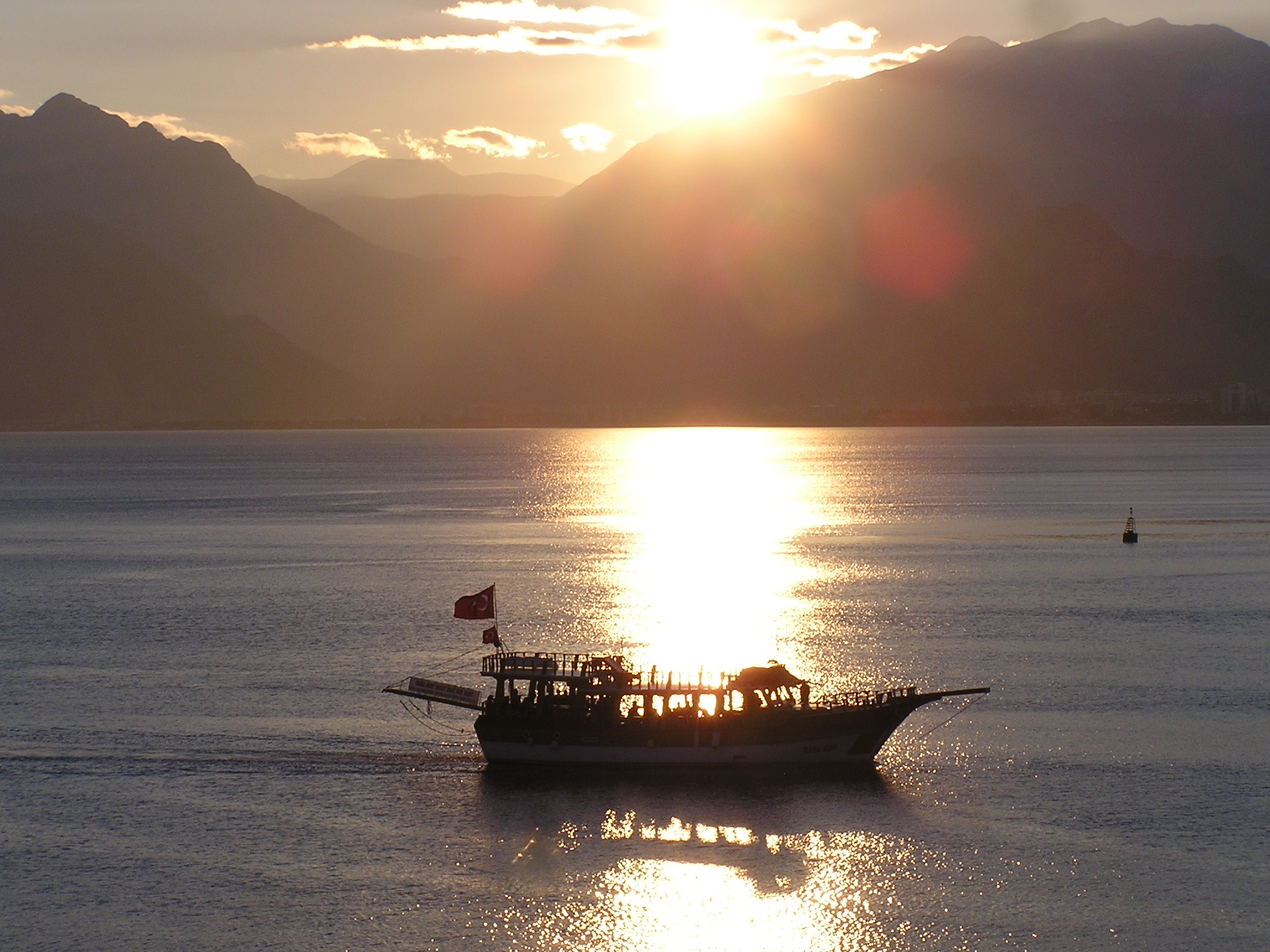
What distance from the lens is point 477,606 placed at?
60.3 metres

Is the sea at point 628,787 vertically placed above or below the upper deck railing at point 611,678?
below

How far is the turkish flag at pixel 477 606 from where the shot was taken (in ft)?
196

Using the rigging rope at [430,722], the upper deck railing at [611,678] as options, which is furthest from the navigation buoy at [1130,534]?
the rigging rope at [430,722]

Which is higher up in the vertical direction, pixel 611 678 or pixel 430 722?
pixel 611 678

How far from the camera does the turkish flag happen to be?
196 ft

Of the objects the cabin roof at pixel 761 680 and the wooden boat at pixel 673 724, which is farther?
the cabin roof at pixel 761 680

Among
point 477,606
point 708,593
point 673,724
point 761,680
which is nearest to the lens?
point 673,724

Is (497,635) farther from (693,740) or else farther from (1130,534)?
(1130,534)

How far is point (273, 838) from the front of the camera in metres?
51.1

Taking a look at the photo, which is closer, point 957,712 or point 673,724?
point 673,724

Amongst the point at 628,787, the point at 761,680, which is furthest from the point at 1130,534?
the point at 628,787

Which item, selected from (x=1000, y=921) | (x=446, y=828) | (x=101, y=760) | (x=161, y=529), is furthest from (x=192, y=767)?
(x=161, y=529)

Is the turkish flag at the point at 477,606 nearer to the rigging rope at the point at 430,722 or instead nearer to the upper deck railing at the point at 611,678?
the upper deck railing at the point at 611,678

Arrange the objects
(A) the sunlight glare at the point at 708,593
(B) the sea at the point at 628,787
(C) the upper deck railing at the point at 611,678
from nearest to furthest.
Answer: (B) the sea at the point at 628,787, (C) the upper deck railing at the point at 611,678, (A) the sunlight glare at the point at 708,593
